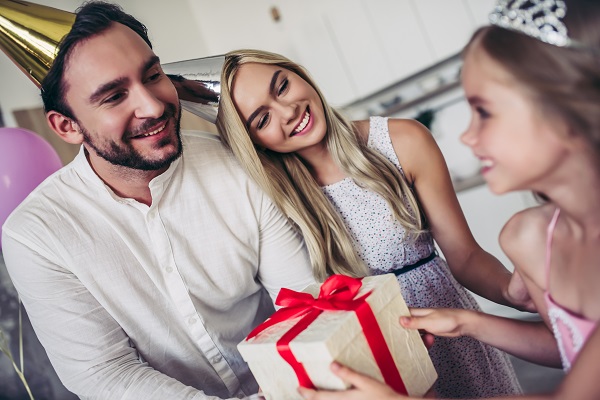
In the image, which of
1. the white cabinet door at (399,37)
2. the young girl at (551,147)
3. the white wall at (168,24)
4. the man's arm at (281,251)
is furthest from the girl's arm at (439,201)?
the white wall at (168,24)

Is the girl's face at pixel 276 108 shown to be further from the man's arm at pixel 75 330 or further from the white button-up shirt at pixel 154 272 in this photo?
the man's arm at pixel 75 330

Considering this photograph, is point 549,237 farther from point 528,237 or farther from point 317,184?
point 317,184

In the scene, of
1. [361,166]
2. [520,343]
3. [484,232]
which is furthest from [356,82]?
[520,343]

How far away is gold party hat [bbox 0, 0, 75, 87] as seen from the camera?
1.38m

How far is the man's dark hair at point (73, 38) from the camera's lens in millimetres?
1373

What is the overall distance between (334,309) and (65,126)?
0.94 metres

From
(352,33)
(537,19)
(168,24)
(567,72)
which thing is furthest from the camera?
(168,24)

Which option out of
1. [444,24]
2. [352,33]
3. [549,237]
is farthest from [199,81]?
[352,33]

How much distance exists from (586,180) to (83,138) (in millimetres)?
1199

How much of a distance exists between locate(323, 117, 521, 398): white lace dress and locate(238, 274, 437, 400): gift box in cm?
40

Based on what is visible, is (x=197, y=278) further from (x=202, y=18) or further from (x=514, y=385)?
(x=202, y=18)

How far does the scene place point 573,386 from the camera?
0.73m

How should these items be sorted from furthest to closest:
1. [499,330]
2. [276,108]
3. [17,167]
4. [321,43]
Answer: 1. [321,43]
2. [17,167]
3. [276,108]
4. [499,330]

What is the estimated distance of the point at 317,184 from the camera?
160cm
